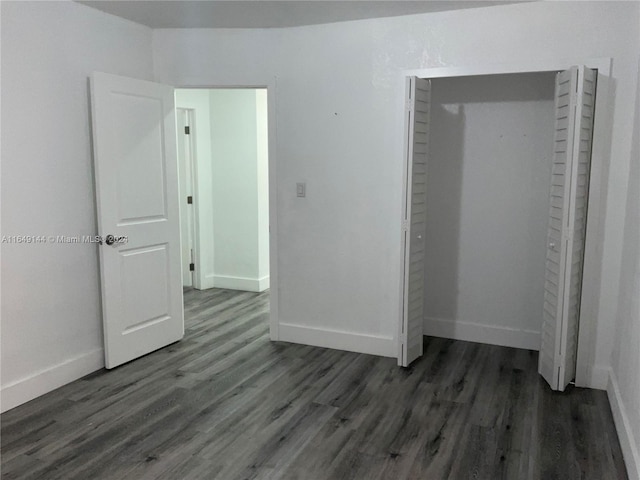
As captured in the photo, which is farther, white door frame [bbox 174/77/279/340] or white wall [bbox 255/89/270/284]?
white wall [bbox 255/89/270/284]

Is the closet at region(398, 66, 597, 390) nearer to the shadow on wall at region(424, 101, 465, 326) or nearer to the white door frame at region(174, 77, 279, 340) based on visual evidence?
the shadow on wall at region(424, 101, 465, 326)

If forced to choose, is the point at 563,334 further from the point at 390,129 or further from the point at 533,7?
the point at 533,7

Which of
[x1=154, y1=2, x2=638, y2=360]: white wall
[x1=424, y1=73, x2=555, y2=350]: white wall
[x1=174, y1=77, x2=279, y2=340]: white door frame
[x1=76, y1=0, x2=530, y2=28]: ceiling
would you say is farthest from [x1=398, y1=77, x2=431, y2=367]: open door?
[x1=174, y1=77, x2=279, y2=340]: white door frame

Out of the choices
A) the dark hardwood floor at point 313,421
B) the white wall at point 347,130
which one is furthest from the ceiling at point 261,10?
the dark hardwood floor at point 313,421

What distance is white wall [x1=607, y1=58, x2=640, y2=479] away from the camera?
8.16ft

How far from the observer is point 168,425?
2.93m

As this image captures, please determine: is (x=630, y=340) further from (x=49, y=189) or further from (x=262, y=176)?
(x=262, y=176)

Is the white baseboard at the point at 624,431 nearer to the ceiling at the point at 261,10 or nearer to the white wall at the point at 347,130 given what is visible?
the white wall at the point at 347,130

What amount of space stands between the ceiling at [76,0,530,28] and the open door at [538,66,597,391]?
2.55 ft

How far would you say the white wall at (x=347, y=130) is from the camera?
11.2 feet

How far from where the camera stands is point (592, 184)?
3207mm

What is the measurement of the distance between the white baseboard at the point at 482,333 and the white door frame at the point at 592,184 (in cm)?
72

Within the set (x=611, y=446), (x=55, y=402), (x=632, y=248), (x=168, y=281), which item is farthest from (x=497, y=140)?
(x=55, y=402)

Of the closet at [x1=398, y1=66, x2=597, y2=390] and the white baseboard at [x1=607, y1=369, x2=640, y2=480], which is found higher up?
the closet at [x1=398, y1=66, x2=597, y2=390]
